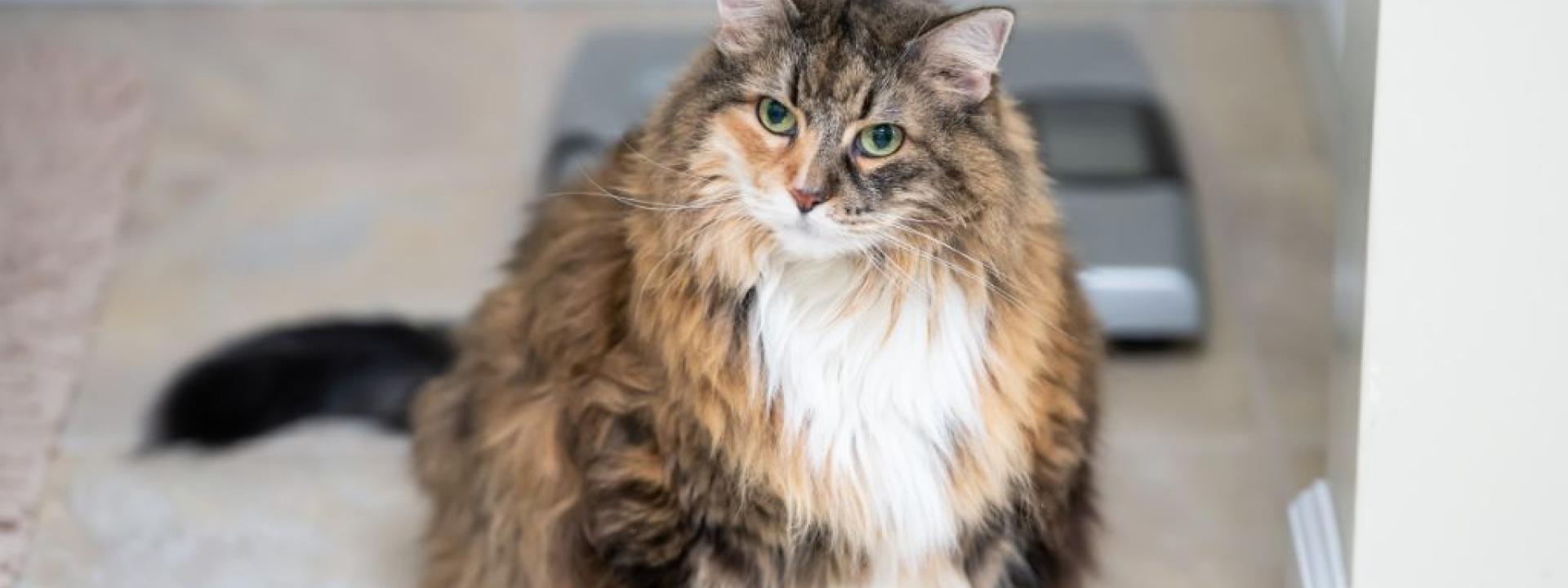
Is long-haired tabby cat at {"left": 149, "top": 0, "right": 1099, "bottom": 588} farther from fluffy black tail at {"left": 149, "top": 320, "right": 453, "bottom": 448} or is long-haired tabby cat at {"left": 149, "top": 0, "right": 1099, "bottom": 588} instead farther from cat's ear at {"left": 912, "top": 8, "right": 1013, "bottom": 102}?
fluffy black tail at {"left": 149, "top": 320, "right": 453, "bottom": 448}

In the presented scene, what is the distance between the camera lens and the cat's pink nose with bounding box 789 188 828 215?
1430mm

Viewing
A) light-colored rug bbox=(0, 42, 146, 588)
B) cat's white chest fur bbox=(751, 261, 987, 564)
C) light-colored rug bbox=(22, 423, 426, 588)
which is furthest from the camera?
light-colored rug bbox=(0, 42, 146, 588)

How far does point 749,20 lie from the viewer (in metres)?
1.50

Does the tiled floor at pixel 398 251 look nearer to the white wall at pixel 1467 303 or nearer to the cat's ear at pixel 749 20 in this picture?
the white wall at pixel 1467 303

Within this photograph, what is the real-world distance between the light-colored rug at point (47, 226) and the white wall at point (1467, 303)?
1412 mm

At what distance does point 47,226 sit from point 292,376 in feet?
2.13

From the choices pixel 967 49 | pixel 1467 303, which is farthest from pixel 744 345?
pixel 1467 303

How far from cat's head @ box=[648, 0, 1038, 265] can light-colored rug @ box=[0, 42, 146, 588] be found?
106cm

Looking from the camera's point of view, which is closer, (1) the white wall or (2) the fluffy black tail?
(1) the white wall

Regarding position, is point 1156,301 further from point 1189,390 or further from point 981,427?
point 981,427

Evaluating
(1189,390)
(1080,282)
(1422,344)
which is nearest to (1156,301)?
(1189,390)

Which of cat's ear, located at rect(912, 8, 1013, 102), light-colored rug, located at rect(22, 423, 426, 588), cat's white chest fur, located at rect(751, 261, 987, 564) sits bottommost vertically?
light-colored rug, located at rect(22, 423, 426, 588)

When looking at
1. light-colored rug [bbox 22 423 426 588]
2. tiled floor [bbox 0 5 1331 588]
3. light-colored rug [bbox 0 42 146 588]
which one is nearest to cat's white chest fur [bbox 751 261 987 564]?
tiled floor [bbox 0 5 1331 588]

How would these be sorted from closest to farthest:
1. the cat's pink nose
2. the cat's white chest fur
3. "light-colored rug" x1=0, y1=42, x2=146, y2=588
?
the cat's pink nose
the cat's white chest fur
"light-colored rug" x1=0, y1=42, x2=146, y2=588
